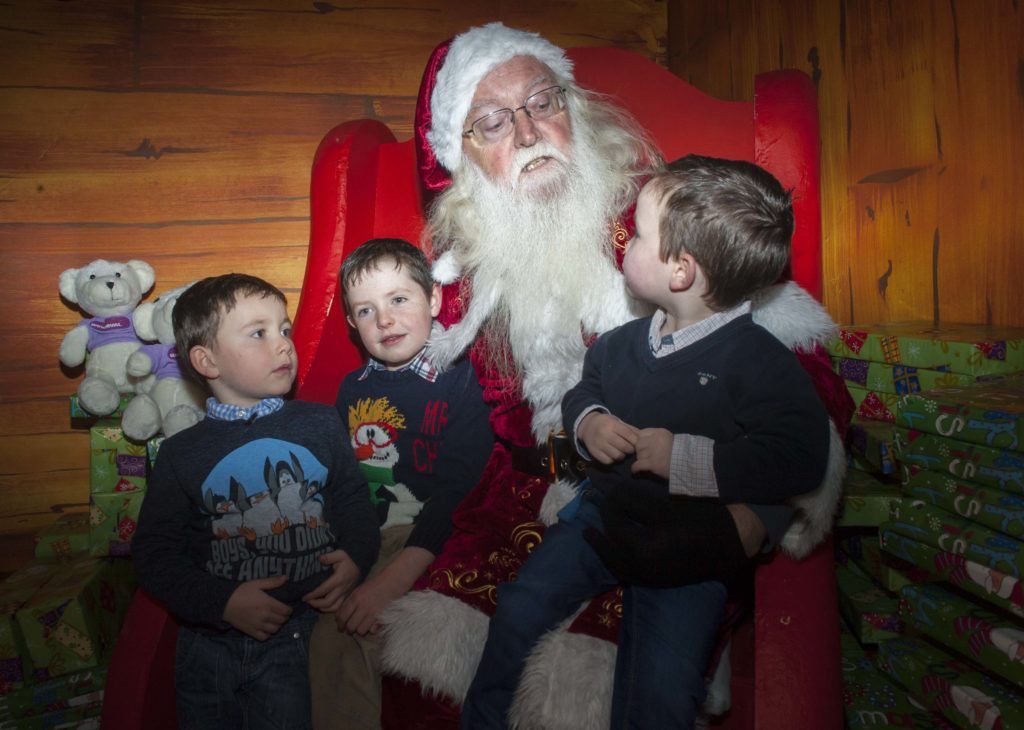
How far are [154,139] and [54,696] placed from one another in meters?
1.62

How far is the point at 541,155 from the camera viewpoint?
151cm

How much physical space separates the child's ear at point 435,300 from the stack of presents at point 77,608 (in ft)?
2.59

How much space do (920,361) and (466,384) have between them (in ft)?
3.06

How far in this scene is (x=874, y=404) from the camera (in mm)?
1598

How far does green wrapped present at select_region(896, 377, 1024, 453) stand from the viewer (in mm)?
1042

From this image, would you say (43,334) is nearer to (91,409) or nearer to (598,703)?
(91,409)

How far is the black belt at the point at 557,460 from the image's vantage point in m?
1.37

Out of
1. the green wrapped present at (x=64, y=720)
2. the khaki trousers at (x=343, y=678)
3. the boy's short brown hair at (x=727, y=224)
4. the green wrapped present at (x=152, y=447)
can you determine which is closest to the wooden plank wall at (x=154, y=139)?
the green wrapped present at (x=152, y=447)

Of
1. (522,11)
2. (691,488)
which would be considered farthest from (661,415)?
(522,11)

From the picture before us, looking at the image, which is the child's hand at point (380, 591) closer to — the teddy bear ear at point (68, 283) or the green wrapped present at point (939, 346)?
the green wrapped present at point (939, 346)

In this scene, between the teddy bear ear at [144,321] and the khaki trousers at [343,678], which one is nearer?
the khaki trousers at [343,678]

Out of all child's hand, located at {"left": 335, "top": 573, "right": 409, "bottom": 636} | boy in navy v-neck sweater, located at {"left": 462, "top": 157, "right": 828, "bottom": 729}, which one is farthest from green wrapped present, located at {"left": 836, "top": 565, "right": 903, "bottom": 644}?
child's hand, located at {"left": 335, "top": 573, "right": 409, "bottom": 636}

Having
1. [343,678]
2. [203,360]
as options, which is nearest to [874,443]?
[343,678]

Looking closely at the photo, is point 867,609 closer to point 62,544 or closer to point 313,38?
point 62,544
